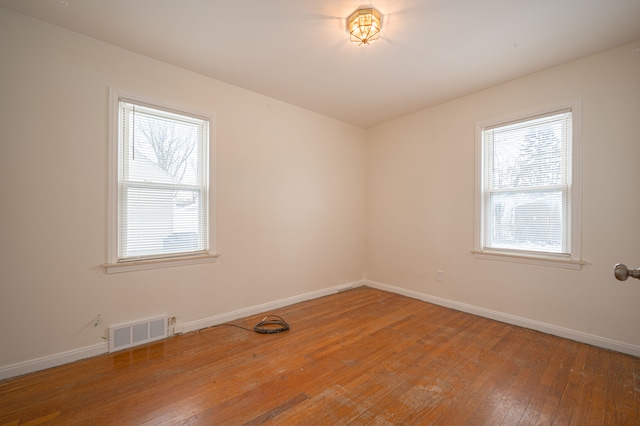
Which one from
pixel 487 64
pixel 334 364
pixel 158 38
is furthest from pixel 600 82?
pixel 158 38

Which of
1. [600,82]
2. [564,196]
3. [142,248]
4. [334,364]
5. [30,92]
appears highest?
[600,82]

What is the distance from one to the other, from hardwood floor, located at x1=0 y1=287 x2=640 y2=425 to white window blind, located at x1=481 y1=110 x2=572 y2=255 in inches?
42.0

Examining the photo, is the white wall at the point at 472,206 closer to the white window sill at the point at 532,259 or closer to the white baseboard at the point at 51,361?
the white window sill at the point at 532,259

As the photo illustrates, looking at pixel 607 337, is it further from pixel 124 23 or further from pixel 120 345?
pixel 124 23

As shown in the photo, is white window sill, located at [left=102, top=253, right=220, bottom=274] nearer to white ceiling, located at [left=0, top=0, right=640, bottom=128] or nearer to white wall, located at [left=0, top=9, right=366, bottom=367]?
white wall, located at [left=0, top=9, right=366, bottom=367]

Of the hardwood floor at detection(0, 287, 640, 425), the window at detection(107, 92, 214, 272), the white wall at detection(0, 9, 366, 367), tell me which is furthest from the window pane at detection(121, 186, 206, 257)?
the hardwood floor at detection(0, 287, 640, 425)

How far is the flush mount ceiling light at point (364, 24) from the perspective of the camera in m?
2.11

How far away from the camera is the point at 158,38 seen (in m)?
2.48

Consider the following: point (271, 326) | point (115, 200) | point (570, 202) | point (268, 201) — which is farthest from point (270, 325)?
point (570, 202)

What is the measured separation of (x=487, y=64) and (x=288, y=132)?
2.50 m

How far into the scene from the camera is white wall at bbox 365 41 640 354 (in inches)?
100

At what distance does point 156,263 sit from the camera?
279cm

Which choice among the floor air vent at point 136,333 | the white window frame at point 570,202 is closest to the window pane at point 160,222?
the floor air vent at point 136,333

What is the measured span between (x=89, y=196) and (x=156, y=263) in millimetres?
852
